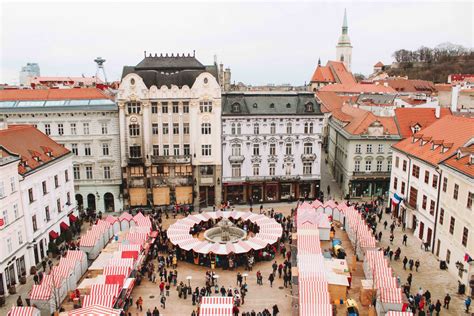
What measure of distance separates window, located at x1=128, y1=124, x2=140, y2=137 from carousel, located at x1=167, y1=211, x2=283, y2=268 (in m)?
14.3

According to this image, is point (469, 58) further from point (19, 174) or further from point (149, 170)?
point (19, 174)

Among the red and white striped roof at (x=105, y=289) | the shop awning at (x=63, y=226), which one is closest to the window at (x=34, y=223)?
the shop awning at (x=63, y=226)

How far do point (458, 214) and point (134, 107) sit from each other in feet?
114

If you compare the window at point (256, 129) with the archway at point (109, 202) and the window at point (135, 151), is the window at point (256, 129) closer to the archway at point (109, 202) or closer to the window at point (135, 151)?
the window at point (135, 151)

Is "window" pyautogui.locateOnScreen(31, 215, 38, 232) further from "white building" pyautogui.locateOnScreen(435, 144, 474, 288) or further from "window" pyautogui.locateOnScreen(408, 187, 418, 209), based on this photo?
"window" pyautogui.locateOnScreen(408, 187, 418, 209)

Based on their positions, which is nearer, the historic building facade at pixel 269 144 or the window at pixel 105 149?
the window at pixel 105 149

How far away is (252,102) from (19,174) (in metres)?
27.2

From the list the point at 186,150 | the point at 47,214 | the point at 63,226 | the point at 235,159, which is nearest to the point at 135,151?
the point at 186,150

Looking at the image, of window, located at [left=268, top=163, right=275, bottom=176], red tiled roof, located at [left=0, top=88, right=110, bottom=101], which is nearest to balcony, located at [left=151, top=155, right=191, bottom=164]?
red tiled roof, located at [left=0, top=88, right=110, bottom=101]

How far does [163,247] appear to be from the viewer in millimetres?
37781

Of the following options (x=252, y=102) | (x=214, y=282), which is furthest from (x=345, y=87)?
(x=214, y=282)

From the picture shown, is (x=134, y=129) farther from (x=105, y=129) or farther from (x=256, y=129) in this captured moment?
(x=256, y=129)

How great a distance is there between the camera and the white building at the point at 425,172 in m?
37.4

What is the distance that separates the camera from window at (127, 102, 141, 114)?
161ft
